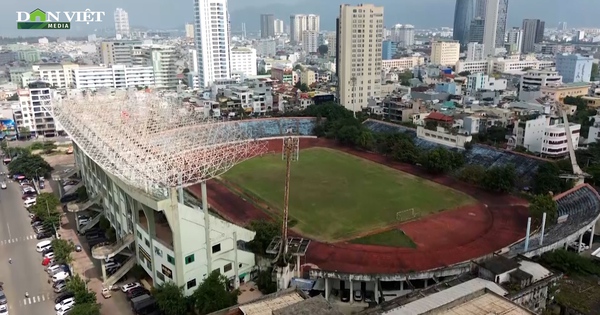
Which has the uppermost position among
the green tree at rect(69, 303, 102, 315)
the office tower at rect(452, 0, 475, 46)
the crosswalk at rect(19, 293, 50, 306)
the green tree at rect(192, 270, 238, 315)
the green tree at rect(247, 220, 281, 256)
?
the office tower at rect(452, 0, 475, 46)

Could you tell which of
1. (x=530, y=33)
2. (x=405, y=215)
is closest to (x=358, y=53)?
(x=405, y=215)

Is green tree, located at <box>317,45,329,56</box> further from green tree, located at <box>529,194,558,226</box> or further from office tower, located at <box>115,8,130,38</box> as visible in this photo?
green tree, located at <box>529,194,558,226</box>

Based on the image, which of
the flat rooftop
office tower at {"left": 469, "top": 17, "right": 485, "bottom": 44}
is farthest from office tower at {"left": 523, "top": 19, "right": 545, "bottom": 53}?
the flat rooftop

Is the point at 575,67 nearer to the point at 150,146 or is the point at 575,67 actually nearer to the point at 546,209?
the point at 546,209

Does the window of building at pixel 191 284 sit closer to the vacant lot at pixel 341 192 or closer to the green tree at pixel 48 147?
the vacant lot at pixel 341 192

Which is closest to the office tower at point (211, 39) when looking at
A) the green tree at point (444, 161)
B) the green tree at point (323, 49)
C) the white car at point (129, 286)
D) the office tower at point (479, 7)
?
the green tree at point (444, 161)

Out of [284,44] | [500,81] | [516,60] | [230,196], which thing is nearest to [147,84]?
[230,196]
